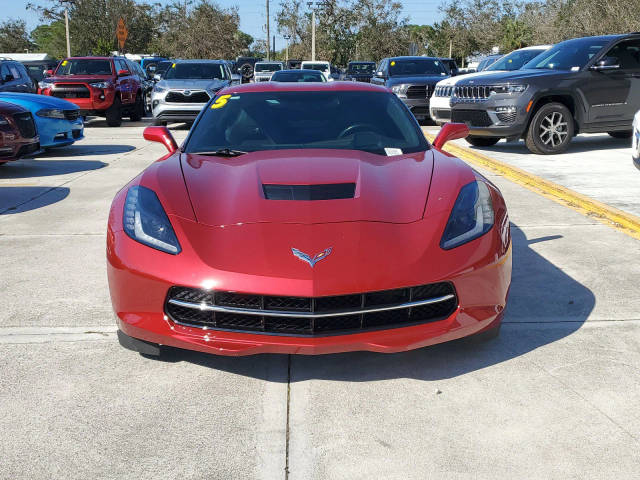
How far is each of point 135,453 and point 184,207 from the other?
124 centimetres

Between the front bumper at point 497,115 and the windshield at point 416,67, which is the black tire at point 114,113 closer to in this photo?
the windshield at point 416,67

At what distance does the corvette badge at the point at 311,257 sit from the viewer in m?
3.01

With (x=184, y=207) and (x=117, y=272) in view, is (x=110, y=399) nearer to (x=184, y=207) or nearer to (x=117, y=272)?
(x=117, y=272)

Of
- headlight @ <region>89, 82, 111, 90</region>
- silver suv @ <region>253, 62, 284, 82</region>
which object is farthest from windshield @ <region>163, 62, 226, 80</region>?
silver suv @ <region>253, 62, 284, 82</region>

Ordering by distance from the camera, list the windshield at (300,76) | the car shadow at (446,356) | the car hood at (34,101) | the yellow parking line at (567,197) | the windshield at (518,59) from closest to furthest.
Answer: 1. the car shadow at (446,356)
2. the yellow parking line at (567,197)
3. the car hood at (34,101)
4. the windshield at (518,59)
5. the windshield at (300,76)

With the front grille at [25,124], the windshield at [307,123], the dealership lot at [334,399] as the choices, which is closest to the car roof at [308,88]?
the windshield at [307,123]

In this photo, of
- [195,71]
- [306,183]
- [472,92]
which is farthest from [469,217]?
[195,71]

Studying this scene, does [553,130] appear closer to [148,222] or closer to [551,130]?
[551,130]

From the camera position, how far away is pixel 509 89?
10.5 metres

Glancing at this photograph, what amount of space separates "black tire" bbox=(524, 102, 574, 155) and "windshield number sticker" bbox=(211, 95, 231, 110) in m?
6.93

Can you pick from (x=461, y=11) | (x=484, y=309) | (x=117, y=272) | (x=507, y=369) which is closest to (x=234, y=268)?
(x=117, y=272)

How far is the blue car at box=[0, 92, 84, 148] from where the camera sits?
10.9 m

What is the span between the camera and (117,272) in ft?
10.7

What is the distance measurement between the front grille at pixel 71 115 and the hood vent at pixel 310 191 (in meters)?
9.00
